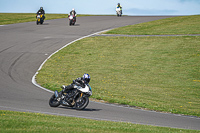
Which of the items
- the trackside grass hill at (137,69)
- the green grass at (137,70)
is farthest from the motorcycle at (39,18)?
the green grass at (137,70)

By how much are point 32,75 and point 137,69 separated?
8.43 meters

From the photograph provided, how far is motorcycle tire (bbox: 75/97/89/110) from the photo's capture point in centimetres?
1357

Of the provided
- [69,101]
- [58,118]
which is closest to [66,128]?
[58,118]

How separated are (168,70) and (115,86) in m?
6.62

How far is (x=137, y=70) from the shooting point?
84.9 ft

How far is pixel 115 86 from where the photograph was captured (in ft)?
68.9

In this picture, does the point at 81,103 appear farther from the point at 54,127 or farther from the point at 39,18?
the point at 39,18

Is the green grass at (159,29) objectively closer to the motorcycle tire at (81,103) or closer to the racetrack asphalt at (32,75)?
the racetrack asphalt at (32,75)

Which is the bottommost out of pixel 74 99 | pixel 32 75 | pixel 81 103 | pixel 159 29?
pixel 32 75

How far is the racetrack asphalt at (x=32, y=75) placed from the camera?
13008 mm

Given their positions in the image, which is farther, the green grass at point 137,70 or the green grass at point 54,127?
the green grass at point 137,70

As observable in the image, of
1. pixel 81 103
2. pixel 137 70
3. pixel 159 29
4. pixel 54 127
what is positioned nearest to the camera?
pixel 54 127

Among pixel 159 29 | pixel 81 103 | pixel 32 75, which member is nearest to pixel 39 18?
pixel 159 29

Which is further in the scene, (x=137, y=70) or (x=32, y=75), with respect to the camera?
(x=137, y=70)
